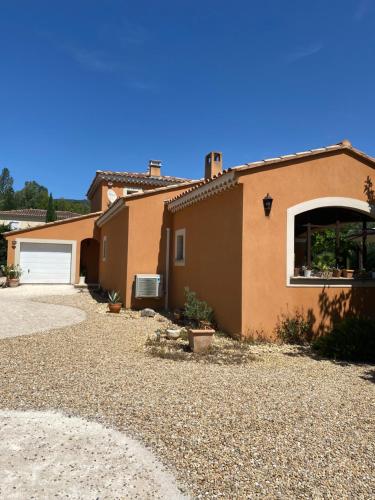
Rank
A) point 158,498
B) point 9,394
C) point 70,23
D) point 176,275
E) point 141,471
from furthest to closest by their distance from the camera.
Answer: point 176,275 → point 70,23 → point 9,394 → point 141,471 → point 158,498

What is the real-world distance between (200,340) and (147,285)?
18.4 ft

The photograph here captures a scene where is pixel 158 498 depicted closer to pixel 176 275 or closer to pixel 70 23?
pixel 176 275

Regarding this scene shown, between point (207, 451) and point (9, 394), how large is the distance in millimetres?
2881

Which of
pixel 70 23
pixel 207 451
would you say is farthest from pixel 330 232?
pixel 207 451

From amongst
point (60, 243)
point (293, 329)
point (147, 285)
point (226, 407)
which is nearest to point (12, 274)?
point (60, 243)

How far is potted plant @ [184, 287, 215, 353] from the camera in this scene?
23.5ft

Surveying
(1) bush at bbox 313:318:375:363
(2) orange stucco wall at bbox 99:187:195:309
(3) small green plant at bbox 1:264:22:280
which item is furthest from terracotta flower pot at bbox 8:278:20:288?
(1) bush at bbox 313:318:375:363

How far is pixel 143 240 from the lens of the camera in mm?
12906

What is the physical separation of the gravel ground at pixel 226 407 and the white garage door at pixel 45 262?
1488cm

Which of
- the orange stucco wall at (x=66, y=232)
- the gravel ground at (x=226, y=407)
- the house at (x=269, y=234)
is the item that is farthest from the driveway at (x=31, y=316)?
the orange stucco wall at (x=66, y=232)

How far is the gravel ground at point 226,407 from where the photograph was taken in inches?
121

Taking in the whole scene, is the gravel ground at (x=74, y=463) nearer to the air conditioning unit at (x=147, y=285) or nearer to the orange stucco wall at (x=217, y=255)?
the orange stucco wall at (x=217, y=255)

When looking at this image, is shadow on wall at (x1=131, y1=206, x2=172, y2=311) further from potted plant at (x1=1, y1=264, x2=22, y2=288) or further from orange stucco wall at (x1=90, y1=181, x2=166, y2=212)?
potted plant at (x1=1, y1=264, x2=22, y2=288)

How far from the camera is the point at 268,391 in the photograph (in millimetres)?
5086
